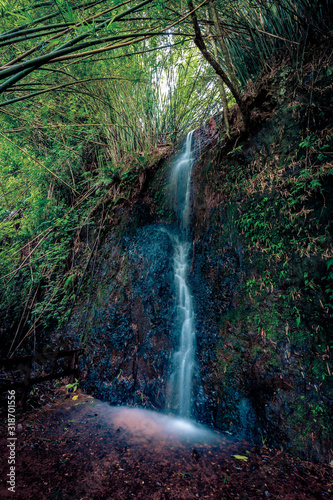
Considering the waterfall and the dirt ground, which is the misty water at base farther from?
the waterfall

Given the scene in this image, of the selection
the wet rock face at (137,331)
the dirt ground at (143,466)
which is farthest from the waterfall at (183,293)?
the dirt ground at (143,466)

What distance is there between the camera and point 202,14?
3.46 meters

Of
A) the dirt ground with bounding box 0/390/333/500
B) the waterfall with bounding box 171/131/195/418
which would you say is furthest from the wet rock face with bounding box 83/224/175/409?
Result: the dirt ground with bounding box 0/390/333/500

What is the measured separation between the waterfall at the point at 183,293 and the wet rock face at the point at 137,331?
165 mm

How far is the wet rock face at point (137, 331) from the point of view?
140 inches

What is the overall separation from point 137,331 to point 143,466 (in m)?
1.89

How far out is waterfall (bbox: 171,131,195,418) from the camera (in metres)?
3.32

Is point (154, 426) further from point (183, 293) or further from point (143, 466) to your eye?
point (183, 293)

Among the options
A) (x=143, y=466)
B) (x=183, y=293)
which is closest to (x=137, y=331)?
(x=183, y=293)

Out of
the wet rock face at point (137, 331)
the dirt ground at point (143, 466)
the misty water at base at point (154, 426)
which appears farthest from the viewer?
the wet rock face at point (137, 331)

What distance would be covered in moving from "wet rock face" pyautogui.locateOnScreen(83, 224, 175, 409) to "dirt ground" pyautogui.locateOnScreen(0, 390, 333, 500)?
1.98ft

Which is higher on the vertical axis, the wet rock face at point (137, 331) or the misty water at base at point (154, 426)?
the wet rock face at point (137, 331)

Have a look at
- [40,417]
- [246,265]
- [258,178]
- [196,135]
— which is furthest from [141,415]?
A: [196,135]

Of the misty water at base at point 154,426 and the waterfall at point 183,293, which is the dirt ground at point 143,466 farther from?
the waterfall at point 183,293
